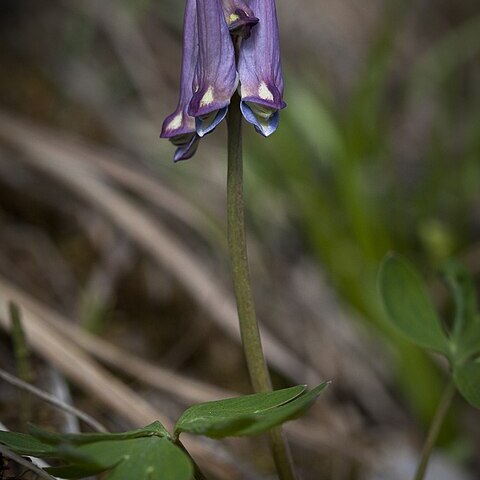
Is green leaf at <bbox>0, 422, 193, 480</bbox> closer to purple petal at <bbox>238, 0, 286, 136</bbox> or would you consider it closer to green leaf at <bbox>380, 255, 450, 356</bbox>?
purple petal at <bbox>238, 0, 286, 136</bbox>

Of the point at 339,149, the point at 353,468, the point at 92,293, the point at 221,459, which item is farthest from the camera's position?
the point at 339,149

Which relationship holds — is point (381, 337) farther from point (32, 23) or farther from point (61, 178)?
point (32, 23)

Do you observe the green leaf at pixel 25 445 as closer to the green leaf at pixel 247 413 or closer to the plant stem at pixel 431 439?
the green leaf at pixel 247 413

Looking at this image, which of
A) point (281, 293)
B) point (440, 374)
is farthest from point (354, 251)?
point (440, 374)

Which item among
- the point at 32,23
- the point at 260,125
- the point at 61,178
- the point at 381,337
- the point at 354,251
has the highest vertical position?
the point at 260,125

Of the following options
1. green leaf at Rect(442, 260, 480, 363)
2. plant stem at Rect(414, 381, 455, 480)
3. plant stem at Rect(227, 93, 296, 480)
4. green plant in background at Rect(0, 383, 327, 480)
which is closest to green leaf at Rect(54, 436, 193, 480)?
green plant in background at Rect(0, 383, 327, 480)

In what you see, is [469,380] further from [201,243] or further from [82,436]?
[201,243]
